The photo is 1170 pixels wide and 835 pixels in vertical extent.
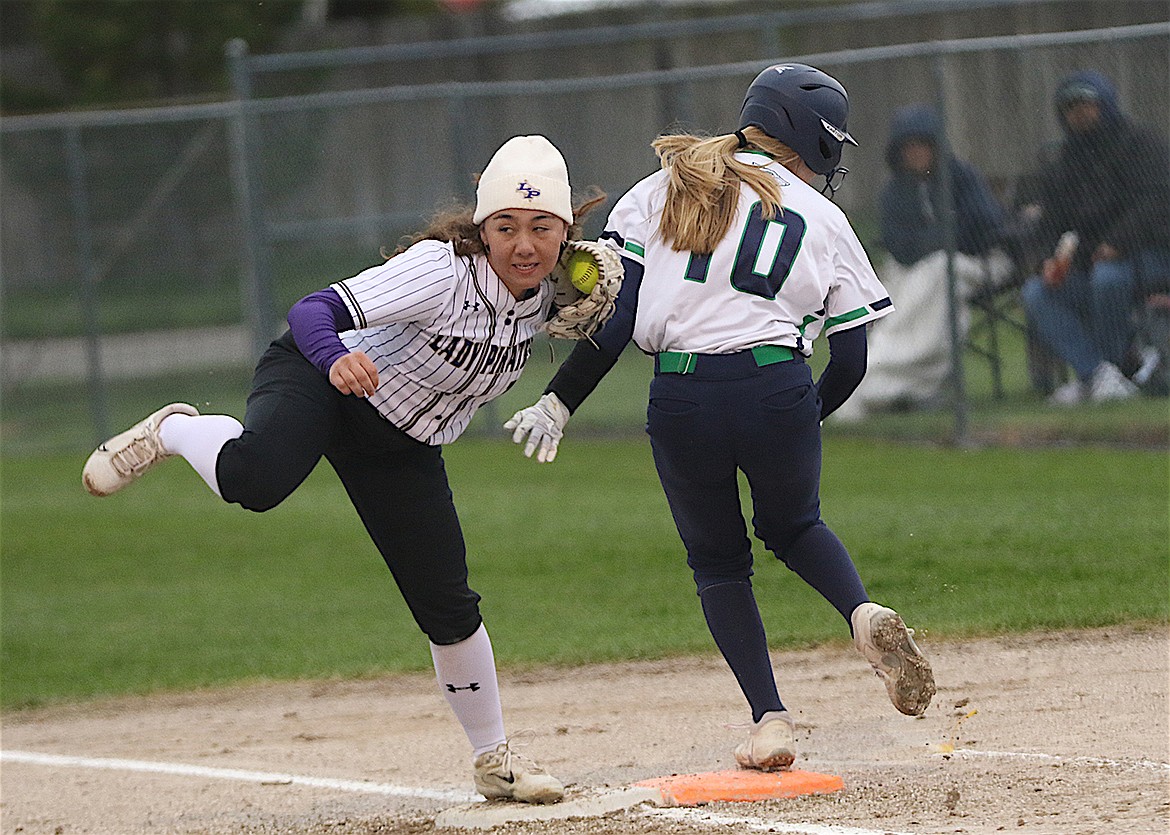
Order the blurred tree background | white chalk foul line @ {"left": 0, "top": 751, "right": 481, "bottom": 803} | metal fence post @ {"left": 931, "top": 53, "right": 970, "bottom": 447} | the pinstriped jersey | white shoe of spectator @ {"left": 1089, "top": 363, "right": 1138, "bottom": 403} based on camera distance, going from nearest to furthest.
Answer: the pinstriped jersey, white chalk foul line @ {"left": 0, "top": 751, "right": 481, "bottom": 803}, white shoe of spectator @ {"left": 1089, "top": 363, "right": 1138, "bottom": 403}, metal fence post @ {"left": 931, "top": 53, "right": 970, "bottom": 447}, the blurred tree background

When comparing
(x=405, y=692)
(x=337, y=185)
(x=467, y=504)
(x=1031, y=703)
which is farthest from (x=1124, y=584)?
(x=337, y=185)

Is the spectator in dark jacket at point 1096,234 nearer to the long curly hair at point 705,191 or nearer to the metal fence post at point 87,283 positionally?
the long curly hair at point 705,191

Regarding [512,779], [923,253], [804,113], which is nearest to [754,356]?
[804,113]

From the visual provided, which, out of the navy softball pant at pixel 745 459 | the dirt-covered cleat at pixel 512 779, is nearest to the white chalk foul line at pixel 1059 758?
the navy softball pant at pixel 745 459

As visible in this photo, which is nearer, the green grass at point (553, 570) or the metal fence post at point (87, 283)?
the green grass at point (553, 570)

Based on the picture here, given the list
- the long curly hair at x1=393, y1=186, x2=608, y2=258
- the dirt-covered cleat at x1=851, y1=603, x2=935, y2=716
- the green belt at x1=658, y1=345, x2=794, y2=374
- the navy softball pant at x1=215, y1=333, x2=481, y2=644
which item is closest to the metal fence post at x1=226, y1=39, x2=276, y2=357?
the navy softball pant at x1=215, y1=333, x2=481, y2=644

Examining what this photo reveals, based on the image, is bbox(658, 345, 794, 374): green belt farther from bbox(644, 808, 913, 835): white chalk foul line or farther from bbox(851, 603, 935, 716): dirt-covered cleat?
bbox(644, 808, 913, 835): white chalk foul line

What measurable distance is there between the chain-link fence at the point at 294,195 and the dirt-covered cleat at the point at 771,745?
21.6ft

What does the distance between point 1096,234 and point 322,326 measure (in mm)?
7266

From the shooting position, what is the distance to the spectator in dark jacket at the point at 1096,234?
403 inches

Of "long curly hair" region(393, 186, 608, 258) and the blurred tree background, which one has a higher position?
"long curly hair" region(393, 186, 608, 258)

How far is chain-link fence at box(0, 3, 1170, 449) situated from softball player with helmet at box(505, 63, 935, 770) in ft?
21.2

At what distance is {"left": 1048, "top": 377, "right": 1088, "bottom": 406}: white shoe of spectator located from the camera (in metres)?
10.8

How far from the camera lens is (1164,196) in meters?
10.1
